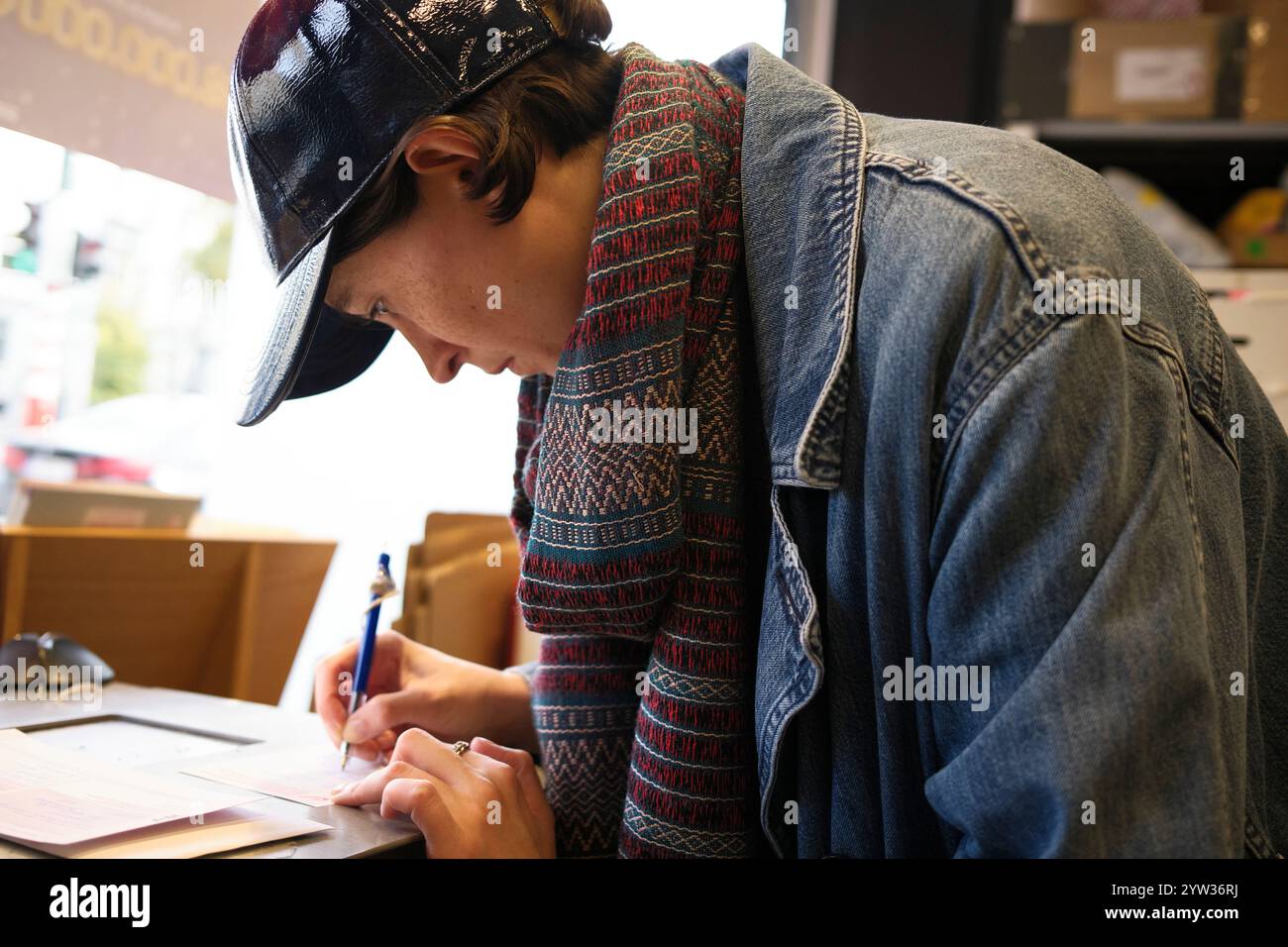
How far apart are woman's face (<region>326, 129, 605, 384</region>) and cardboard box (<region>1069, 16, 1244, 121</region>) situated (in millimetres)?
2070

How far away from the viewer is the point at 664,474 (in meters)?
Answer: 0.81

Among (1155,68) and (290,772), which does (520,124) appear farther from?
(1155,68)

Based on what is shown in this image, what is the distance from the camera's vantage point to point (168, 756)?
100 centimetres

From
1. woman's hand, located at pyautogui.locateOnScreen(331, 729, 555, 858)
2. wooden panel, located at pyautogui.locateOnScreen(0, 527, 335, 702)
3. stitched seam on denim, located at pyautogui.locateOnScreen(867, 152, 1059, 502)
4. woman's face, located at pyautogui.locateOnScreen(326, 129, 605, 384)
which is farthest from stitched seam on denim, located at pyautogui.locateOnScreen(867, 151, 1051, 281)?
wooden panel, located at pyautogui.locateOnScreen(0, 527, 335, 702)

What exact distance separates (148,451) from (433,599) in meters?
1.01

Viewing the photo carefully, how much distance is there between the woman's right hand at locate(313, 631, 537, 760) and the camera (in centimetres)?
109

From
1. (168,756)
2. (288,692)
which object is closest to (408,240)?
(168,756)

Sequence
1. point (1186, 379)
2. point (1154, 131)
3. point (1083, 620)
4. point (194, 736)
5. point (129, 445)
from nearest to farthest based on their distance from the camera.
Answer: point (1083, 620) < point (1186, 379) < point (194, 736) < point (129, 445) < point (1154, 131)

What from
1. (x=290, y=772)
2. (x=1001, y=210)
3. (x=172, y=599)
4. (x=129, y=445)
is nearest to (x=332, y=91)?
(x=1001, y=210)

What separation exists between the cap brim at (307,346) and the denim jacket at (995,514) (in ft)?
1.09

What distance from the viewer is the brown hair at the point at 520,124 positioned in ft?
2.68

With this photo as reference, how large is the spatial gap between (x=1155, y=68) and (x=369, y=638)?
2301mm
